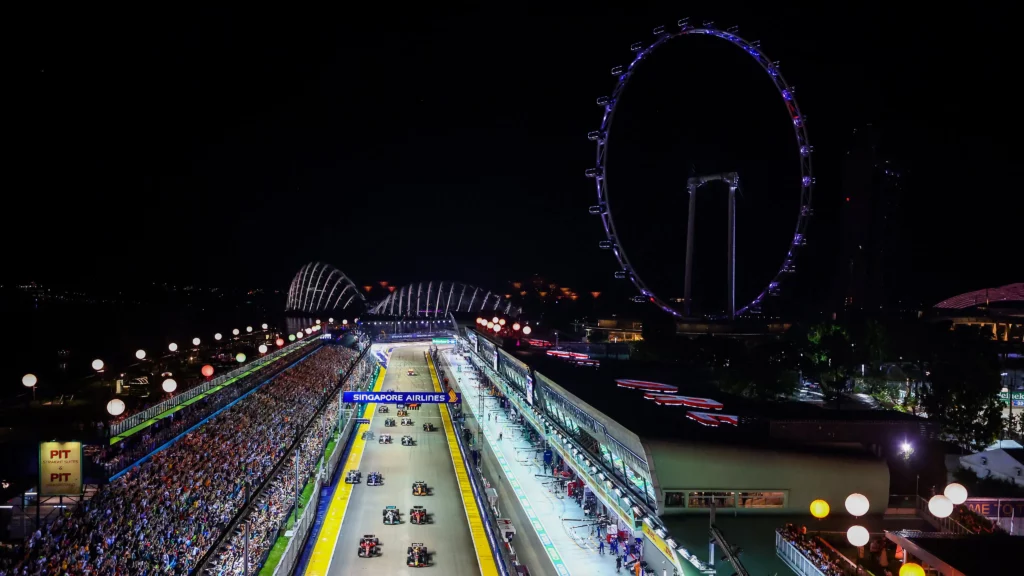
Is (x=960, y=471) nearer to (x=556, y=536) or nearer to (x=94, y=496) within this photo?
(x=556, y=536)

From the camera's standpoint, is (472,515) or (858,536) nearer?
(858,536)

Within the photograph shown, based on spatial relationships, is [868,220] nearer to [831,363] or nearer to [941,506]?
[831,363]

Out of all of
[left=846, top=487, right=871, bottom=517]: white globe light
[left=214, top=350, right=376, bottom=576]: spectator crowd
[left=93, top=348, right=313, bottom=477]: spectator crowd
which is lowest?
[left=214, top=350, right=376, bottom=576]: spectator crowd

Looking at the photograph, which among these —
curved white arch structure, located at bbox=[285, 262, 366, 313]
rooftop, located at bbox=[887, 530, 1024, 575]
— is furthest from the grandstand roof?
curved white arch structure, located at bbox=[285, 262, 366, 313]

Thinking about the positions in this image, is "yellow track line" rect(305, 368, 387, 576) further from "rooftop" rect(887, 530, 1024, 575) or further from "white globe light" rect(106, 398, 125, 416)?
"rooftop" rect(887, 530, 1024, 575)

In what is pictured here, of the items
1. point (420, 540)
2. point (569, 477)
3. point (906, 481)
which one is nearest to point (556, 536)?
point (420, 540)

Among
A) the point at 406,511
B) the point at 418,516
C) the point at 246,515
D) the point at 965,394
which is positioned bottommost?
the point at 406,511

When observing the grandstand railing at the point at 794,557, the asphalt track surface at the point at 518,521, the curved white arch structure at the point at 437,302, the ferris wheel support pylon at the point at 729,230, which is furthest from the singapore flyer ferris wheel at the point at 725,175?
the curved white arch structure at the point at 437,302

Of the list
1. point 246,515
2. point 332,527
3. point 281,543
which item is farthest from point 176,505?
point 332,527
